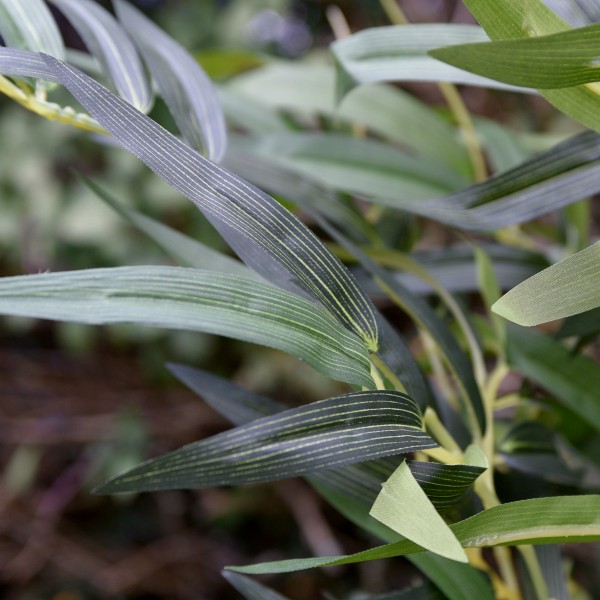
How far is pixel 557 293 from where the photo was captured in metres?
0.22

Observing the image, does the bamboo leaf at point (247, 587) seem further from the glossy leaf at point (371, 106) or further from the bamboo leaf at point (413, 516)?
the glossy leaf at point (371, 106)

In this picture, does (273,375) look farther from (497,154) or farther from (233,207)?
(233,207)

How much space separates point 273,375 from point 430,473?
2.40ft

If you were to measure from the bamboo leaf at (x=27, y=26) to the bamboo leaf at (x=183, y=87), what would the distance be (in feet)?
0.17

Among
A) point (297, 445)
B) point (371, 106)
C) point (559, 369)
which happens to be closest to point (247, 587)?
point (297, 445)

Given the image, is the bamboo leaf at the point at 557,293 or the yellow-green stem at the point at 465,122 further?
the yellow-green stem at the point at 465,122

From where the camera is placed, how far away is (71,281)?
23 centimetres

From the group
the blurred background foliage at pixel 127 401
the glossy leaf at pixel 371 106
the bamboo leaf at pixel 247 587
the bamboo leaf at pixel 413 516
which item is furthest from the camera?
the blurred background foliage at pixel 127 401

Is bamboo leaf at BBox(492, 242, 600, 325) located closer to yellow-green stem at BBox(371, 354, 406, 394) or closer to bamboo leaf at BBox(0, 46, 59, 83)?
yellow-green stem at BBox(371, 354, 406, 394)

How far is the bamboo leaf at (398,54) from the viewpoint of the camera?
13.4 inches

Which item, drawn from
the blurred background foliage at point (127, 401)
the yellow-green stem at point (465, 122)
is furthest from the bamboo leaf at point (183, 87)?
the blurred background foliage at point (127, 401)

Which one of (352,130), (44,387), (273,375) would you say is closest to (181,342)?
(273,375)

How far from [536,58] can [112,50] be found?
20 cm

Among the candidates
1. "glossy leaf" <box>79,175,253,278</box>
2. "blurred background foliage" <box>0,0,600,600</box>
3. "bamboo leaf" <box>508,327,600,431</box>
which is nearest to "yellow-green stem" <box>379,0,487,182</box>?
"bamboo leaf" <box>508,327,600,431</box>
